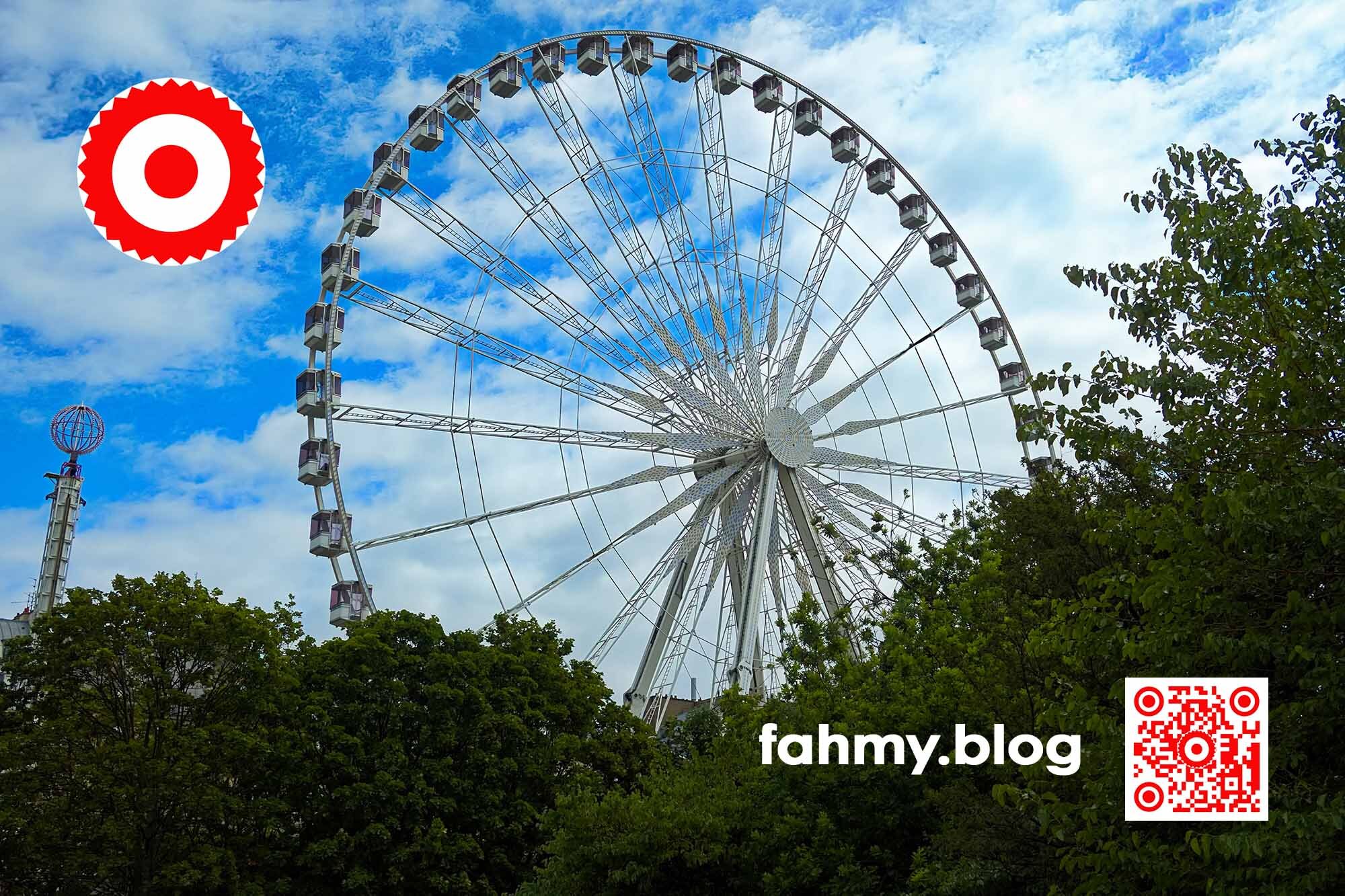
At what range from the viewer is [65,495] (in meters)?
72.8

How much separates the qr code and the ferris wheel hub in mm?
23457

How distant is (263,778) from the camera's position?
95.5 feet

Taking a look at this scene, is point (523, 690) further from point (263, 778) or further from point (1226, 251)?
point (1226, 251)

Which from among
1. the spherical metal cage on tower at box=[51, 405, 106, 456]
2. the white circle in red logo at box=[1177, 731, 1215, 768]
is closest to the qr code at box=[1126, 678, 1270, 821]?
the white circle in red logo at box=[1177, 731, 1215, 768]

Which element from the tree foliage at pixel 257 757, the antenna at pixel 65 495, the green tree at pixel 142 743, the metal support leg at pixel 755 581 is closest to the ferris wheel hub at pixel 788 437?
the metal support leg at pixel 755 581

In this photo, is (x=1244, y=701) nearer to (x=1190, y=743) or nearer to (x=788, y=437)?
(x=1190, y=743)

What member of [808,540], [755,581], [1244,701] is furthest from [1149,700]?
[808,540]

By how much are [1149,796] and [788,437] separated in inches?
956

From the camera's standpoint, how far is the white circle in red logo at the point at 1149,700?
35.3ft

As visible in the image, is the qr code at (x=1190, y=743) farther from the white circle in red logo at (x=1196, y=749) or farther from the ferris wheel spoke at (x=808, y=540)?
the ferris wheel spoke at (x=808, y=540)

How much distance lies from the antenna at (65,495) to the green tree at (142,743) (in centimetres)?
4671

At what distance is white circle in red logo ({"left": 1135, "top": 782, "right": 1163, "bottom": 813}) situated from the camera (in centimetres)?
1063

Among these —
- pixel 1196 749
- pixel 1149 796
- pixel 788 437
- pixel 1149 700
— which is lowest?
pixel 1149 796

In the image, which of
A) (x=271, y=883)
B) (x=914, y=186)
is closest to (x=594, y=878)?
(x=271, y=883)
